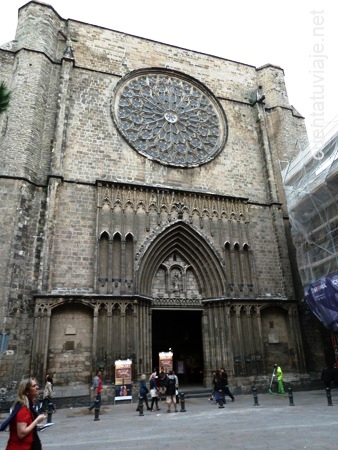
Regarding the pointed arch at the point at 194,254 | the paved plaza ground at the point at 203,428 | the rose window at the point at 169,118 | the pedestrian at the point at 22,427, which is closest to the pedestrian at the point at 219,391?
the paved plaza ground at the point at 203,428

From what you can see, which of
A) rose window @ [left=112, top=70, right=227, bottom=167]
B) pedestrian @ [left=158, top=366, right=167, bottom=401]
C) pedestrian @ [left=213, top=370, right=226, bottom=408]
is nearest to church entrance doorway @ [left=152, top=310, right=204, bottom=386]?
pedestrian @ [left=158, top=366, right=167, bottom=401]

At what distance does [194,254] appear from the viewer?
15672mm

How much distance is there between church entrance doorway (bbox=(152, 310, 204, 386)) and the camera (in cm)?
1794

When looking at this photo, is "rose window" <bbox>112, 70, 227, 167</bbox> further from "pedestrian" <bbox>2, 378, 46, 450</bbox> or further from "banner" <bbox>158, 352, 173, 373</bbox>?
"pedestrian" <bbox>2, 378, 46, 450</bbox>

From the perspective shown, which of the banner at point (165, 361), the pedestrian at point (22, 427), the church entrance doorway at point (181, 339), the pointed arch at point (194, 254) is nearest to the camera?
the pedestrian at point (22, 427)

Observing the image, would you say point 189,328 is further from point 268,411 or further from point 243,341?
point 268,411

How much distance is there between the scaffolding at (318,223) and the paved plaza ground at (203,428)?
380 centimetres

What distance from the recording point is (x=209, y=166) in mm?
17531

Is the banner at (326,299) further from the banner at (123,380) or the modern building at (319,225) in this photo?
the banner at (123,380)

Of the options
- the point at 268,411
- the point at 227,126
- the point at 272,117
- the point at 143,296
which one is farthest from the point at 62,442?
the point at 272,117

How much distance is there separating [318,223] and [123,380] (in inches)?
396

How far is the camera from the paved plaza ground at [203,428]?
590 centimetres

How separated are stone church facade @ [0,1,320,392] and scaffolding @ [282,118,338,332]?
1412 millimetres

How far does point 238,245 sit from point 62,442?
Answer: 442 inches
